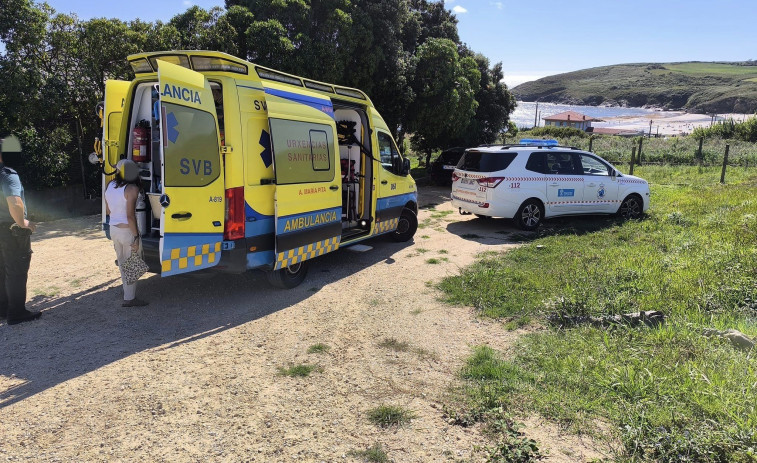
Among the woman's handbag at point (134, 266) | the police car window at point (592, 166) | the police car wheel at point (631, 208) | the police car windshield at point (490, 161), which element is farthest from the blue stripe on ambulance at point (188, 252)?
the police car wheel at point (631, 208)

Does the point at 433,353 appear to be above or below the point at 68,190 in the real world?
below

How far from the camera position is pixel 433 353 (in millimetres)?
4766

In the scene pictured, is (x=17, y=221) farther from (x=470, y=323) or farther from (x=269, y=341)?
(x=470, y=323)

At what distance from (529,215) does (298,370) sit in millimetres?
7460

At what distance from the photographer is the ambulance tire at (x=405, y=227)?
9.64 metres

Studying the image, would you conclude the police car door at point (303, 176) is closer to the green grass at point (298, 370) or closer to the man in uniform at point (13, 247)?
the green grass at point (298, 370)

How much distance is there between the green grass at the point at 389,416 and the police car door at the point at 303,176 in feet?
9.59

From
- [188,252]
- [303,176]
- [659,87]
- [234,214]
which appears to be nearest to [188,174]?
[234,214]

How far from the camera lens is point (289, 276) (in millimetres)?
6676

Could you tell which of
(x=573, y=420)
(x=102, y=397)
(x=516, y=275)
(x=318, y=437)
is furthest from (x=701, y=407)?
(x=102, y=397)

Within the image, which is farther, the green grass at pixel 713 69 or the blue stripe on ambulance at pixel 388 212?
the green grass at pixel 713 69

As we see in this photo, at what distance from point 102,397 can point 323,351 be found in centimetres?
194

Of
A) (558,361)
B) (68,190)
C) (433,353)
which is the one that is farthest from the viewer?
(68,190)

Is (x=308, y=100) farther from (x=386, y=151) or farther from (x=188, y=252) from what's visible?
(x=188, y=252)
